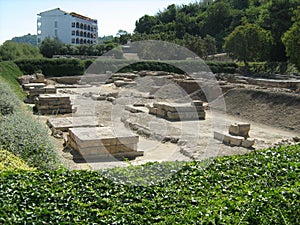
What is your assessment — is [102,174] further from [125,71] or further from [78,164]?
[125,71]

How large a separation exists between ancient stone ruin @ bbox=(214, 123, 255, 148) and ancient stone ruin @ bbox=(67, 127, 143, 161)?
3856 millimetres

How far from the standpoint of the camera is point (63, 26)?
274 feet

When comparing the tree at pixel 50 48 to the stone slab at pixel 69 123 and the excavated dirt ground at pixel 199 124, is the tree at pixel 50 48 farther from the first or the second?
the stone slab at pixel 69 123

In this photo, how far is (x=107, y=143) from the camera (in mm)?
11469

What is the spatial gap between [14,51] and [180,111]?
98.9ft

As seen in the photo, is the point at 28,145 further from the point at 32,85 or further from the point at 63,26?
the point at 63,26

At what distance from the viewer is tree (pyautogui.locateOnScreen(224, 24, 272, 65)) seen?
132 ft

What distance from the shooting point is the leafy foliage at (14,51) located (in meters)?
41.1

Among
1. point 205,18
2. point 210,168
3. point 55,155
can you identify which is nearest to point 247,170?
point 210,168

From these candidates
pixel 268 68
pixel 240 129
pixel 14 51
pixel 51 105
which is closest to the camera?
pixel 240 129

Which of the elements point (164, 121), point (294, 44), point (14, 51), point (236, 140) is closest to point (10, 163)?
point (236, 140)

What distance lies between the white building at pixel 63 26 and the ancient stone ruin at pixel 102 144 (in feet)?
239

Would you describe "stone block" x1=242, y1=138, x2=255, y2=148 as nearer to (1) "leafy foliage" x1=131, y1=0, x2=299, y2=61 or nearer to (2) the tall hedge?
(2) the tall hedge

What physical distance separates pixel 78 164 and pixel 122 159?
1.45 meters
